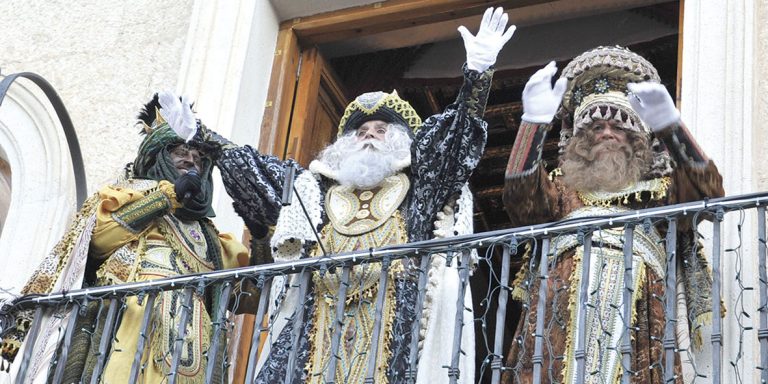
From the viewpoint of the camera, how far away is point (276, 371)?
21.1 feet

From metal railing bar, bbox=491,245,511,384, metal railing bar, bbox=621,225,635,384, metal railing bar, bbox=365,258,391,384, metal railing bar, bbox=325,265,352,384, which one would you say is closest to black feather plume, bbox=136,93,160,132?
metal railing bar, bbox=325,265,352,384

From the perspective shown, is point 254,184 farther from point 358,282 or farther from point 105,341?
point 105,341

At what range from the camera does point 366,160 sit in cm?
681

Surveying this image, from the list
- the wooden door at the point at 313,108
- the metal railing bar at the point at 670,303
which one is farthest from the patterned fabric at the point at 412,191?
the wooden door at the point at 313,108

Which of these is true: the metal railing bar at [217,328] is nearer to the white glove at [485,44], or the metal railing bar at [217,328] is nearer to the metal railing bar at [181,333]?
the metal railing bar at [181,333]

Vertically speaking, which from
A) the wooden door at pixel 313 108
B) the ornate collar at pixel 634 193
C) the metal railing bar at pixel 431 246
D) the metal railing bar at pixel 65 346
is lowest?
the metal railing bar at pixel 65 346

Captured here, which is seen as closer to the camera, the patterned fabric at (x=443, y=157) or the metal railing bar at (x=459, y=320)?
the metal railing bar at (x=459, y=320)

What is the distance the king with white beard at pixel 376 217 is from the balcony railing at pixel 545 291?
82 mm

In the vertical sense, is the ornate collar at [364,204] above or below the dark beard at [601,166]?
below

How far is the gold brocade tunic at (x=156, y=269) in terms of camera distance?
6.65 meters

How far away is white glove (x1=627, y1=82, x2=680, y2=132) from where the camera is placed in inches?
241

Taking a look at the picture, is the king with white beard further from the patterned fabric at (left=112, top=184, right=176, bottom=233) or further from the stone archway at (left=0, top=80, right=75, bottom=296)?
the stone archway at (left=0, top=80, right=75, bottom=296)

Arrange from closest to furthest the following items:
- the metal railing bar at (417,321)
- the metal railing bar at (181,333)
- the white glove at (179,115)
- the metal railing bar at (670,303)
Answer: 1. the metal railing bar at (670,303)
2. the metal railing bar at (417,321)
3. the metal railing bar at (181,333)
4. the white glove at (179,115)

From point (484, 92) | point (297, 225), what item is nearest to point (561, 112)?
point (484, 92)
